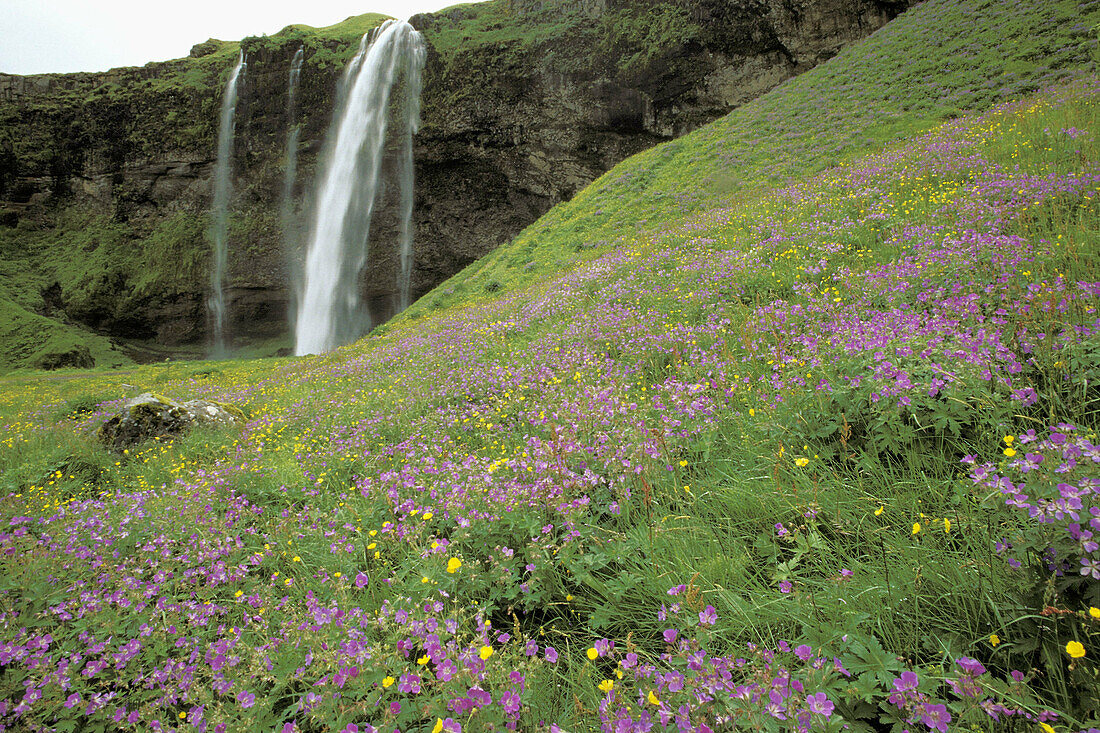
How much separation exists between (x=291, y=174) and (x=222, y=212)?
27.7ft

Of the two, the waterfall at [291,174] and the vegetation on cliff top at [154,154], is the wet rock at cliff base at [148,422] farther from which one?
the waterfall at [291,174]

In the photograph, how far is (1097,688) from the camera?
44.8 inches

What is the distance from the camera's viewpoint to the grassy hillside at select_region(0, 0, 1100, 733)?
1408 millimetres

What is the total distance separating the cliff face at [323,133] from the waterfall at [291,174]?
14.5 inches

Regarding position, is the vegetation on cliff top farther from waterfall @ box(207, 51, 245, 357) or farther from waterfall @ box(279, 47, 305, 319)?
waterfall @ box(207, 51, 245, 357)

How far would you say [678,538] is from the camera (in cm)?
238

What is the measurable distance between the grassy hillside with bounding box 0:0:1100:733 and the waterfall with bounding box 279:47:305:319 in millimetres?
38503

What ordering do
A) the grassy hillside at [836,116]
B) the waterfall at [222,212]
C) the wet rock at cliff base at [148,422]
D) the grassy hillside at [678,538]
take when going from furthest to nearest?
the waterfall at [222,212] → the grassy hillside at [836,116] → the wet rock at cliff base at [148,422] → the grassy hillside at [678,538]

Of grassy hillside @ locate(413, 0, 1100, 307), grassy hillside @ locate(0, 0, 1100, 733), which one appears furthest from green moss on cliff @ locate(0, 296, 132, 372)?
grassy hillside @ locate(0, 0, 1100, 733)

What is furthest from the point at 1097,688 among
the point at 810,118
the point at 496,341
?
the point at 810,118

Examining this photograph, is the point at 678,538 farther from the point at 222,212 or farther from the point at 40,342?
the point at 40,342

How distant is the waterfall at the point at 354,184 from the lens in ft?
116

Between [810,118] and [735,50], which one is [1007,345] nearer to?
[810,118]

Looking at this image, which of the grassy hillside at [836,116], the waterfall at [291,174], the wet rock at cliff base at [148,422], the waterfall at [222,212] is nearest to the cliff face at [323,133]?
the waterfall at [291,174]
